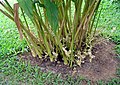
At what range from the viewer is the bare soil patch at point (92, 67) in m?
1.76

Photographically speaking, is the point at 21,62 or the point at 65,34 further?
the point at 21,62

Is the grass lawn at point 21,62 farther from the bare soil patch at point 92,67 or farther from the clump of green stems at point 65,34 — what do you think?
the clump of green stems at point 65,34

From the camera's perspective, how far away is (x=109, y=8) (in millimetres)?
2998

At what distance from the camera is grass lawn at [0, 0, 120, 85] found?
1.71 m

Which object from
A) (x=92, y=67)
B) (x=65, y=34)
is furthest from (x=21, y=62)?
(x=92, y=67)

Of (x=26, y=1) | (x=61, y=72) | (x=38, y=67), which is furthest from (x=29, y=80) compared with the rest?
(x=26, y=1)

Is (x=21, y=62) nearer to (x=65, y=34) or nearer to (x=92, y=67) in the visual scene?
(x=65, y=34)

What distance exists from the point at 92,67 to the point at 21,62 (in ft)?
1.95

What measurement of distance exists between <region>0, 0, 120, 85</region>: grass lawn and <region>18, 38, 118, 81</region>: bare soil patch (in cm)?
5

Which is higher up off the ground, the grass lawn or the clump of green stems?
the clump of green stems

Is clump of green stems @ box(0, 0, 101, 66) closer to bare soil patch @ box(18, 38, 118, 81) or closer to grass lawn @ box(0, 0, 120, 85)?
bare soil patch @ box(18, 38, 118, 81)

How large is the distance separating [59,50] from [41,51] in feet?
0.53

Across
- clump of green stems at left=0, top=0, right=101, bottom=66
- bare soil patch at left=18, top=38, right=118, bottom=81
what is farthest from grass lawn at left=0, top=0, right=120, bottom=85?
clump of green stems at left=0, top=0, right=101, bottom=66

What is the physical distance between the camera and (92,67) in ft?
5.95
